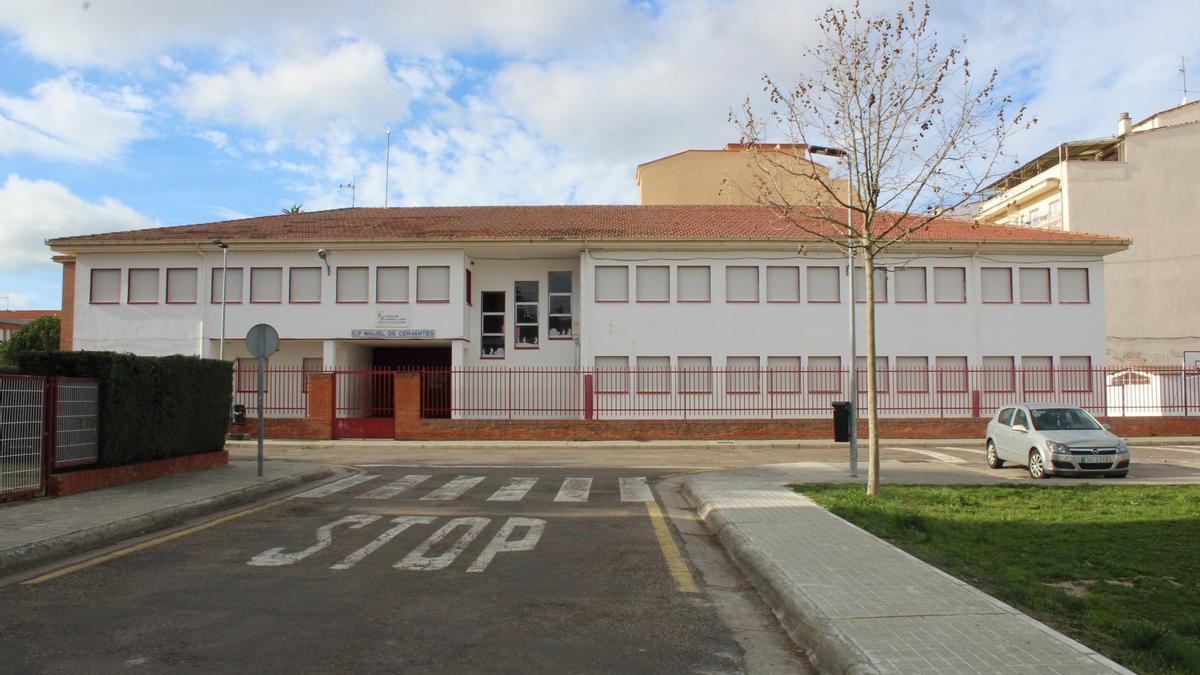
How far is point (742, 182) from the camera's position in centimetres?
4300

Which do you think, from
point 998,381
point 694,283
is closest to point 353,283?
point 694,283

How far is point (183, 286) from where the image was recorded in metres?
32.6

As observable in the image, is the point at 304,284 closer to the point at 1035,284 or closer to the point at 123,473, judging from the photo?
the point at 123,473

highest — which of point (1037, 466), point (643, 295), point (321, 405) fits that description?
point (643, 295)

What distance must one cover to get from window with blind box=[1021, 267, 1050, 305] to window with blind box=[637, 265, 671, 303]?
1325 centimetres

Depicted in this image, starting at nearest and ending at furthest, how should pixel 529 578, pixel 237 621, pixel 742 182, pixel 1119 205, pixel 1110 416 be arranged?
pixel 237 621
pixel 529 578
pixel 1110 416
pixel 742 182
pixel 1119 205

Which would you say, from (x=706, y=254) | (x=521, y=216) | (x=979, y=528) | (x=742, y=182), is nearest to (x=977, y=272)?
(x=706, y=254)

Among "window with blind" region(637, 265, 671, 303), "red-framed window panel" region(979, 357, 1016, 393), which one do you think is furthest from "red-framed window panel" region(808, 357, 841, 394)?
"window with blind" region(637, 265, 671, 303)

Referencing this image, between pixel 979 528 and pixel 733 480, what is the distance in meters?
5.51

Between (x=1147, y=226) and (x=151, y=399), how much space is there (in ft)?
160

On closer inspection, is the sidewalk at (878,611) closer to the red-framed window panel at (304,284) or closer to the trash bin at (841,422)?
the trash bin at (841,422)

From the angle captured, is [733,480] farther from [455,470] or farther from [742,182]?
[742,182]

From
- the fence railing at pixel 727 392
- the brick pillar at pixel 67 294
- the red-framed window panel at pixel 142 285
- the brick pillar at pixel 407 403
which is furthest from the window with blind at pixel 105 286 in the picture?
the brick pillar at pixel 407 403

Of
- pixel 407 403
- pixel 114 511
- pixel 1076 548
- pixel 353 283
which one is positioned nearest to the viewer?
pixel 1076 548
